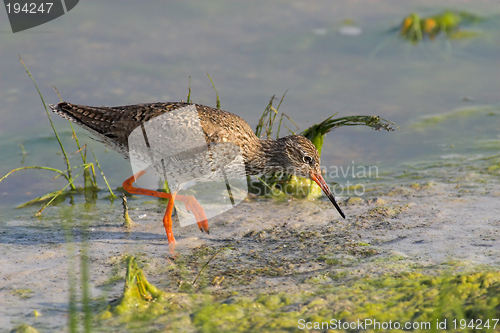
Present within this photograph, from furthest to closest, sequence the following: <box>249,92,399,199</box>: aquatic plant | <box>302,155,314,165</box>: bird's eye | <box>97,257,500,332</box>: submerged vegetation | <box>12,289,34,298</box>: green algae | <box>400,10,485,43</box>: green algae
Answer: <box>400,10,485,43</box>: green algae → <box>249,92,399,199</box>: aquatic plant → <box>302,155,314,165</box>: bird's eye → <box>12,289,34,298</box>: green algae → <box>97,257,500,332</box>: submerged vegetation

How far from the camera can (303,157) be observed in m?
6.17

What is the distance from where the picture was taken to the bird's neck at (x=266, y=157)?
623cm

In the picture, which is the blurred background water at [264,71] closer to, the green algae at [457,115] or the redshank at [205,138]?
the green algae at [457,115]

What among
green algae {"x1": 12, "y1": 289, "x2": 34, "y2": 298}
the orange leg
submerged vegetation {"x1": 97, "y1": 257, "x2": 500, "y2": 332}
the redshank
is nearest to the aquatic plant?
the redshank

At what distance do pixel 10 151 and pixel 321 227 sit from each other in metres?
4.67

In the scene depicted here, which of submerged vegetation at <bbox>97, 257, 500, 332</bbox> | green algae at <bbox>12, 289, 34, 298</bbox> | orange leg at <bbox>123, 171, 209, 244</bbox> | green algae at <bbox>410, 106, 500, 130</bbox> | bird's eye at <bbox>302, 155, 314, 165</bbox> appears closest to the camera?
submerged vegetation at <bbox>97, 257, 500, 332</bbox>

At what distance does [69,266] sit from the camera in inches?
184

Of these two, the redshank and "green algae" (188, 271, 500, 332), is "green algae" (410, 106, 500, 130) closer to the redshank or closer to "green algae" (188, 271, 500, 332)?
the redshank

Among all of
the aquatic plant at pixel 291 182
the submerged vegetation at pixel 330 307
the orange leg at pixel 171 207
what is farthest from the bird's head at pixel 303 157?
the submerged vegetation at pixel 330 307

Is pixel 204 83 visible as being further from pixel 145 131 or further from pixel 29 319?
pixel 29 319

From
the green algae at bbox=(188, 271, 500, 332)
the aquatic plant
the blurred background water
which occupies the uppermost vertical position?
the blurred background water

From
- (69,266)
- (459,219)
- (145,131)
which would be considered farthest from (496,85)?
(69,266)

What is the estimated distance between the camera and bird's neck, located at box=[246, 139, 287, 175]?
6227 millimetres

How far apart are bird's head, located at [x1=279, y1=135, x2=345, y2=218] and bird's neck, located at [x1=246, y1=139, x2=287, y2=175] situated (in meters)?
0.08
